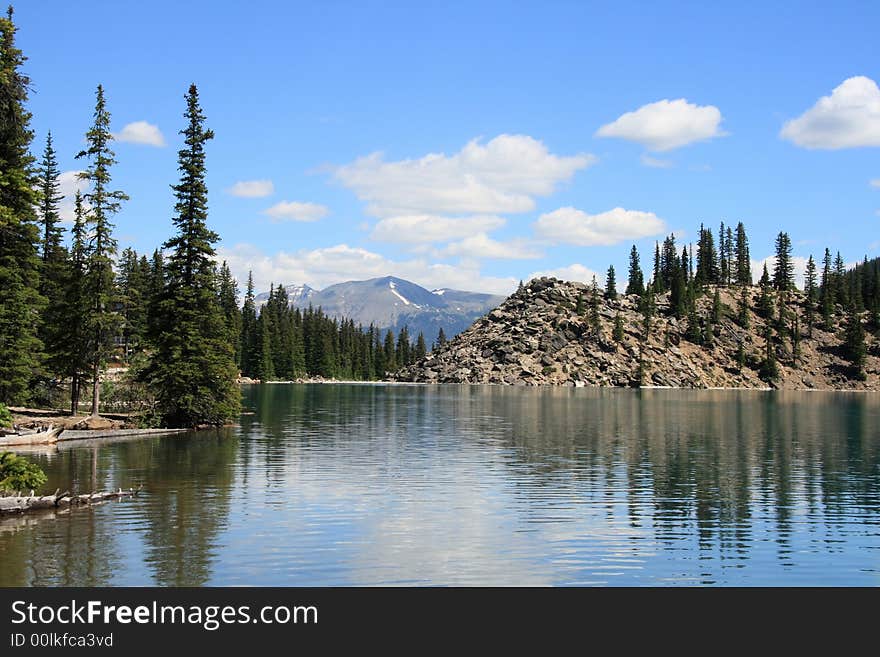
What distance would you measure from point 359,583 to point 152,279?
150526 mm

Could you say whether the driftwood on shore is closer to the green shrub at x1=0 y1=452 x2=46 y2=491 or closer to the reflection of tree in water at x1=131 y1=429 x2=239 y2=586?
the green shrub at x1=0 y1=452 x2=46 y2=491

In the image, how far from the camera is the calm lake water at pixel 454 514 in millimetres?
24391

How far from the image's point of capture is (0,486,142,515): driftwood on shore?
98.2 feet

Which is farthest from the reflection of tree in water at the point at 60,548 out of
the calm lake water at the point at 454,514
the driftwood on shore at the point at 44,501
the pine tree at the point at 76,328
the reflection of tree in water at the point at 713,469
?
the pine tree at the point at 76,328

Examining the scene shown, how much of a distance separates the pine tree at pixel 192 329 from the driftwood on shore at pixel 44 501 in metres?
34.0

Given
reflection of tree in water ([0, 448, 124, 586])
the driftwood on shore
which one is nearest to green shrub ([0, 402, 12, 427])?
reflection of tree in water ([0, 448, 124, 586])

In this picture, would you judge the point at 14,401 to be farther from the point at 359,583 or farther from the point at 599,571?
the point at 599,571

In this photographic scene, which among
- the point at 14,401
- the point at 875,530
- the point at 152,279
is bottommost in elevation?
the point at 875,530

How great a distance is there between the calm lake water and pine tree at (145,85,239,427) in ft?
15.1

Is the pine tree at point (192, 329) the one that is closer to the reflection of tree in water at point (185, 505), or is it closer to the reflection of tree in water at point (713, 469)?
the reflection of tree in water at point (185, 505)

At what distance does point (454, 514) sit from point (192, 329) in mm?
41948
